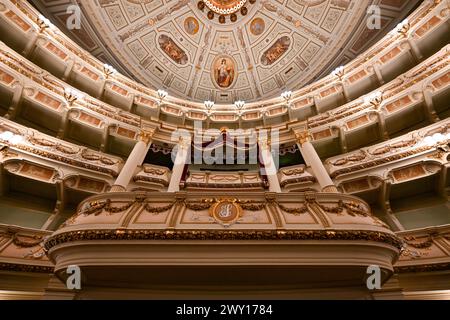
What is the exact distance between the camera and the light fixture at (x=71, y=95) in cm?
1118

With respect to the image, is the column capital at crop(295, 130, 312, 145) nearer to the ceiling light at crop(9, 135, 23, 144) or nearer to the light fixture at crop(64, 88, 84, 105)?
the light fixture at crop(64, 88, 84, 105)

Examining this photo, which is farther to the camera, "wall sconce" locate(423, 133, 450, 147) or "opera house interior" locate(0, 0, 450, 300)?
"wall sconce" locate(423, 133, 450, 147)

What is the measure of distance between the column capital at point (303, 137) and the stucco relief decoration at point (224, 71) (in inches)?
337

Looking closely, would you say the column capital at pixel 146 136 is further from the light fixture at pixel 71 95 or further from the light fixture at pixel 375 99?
the light fixture at pixel 375 99

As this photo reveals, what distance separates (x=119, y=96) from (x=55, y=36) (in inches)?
146

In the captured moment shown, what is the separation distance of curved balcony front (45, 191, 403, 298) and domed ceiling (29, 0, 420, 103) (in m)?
14.7

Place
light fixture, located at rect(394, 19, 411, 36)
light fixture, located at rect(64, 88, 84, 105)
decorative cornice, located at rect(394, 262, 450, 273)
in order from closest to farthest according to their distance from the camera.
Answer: decorative cornice, located at rect(394, 262, 450, 273)
light fixture, located at rect(64, 88, 84, 105)
light fixture, located at rect(394, 19, 411, 36)

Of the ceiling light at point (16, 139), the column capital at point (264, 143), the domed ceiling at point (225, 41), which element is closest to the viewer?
the ceiling light at point (16, 139)

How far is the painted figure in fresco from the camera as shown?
19.3 metres

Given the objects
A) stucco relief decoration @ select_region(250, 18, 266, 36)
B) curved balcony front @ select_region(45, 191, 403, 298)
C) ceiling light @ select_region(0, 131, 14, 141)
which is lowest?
curved balcony front @ select_region(45, 191, 403, 298)

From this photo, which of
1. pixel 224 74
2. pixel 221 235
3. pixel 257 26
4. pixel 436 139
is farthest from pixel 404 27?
pixel 221 235

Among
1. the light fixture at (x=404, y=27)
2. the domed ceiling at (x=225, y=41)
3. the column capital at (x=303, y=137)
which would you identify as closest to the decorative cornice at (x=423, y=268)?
the column capital at (x=303, y=137)

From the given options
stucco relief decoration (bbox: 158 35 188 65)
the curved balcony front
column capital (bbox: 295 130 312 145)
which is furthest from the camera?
stucco relief decoration (bbox: 158 35 188 65)

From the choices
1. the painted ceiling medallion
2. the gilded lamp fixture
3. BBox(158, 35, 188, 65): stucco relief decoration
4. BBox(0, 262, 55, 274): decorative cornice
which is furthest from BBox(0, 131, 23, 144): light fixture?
the painted ceiling medallion
